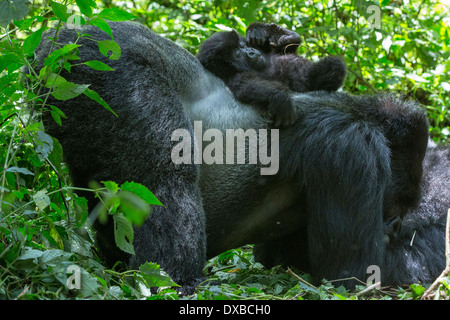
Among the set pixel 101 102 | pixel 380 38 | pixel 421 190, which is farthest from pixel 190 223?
pixel 380 38

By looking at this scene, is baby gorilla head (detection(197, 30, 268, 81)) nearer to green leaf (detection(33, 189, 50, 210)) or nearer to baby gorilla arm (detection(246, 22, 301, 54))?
baby gorilla arm (detection(246, 22, 301, 54))

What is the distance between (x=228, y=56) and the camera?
10.6 ft

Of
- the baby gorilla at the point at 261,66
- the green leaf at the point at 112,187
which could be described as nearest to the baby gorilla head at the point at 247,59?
the baby gorilla at the point at 261,66

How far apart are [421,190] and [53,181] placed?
2.04 m

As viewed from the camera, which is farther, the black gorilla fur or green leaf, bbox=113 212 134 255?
the black gorilla fur

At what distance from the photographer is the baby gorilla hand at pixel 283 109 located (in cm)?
282

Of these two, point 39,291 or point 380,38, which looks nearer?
point 39,291

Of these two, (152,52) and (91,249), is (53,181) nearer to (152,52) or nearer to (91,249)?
(91,249)

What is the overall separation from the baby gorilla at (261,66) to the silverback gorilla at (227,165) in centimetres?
11

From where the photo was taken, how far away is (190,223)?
8.08 ft

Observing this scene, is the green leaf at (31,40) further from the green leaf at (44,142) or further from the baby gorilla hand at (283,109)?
the baby gorilla hand at (283,109)

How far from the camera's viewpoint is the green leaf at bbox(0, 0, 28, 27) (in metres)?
1.98

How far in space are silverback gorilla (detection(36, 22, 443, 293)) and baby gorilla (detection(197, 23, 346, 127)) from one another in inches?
4.5

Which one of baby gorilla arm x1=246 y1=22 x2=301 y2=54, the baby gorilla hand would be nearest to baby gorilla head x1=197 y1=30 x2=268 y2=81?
baby gorilla arm x1=246 y1=22 x2=301 y2=54
